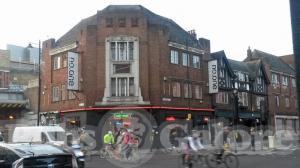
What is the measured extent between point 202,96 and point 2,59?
35.8 metres

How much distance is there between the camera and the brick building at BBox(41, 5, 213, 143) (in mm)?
39531

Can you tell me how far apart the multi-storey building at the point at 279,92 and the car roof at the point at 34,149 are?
181 ft

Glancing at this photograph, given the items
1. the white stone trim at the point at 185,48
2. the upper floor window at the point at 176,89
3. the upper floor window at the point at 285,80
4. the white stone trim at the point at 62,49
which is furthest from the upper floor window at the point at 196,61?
the upper floor window at the point at 285,80

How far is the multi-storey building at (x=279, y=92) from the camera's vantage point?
2452 inches

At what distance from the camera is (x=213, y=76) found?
151 ft

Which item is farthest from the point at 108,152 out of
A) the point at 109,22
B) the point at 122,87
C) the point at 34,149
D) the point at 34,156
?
the point at 34,156

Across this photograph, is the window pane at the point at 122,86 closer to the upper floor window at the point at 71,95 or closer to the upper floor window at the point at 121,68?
the upper floor window at the point at 121,68

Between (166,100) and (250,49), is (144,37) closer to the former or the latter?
(166,100)

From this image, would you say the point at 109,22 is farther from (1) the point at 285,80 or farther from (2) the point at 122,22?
(1) the point at 285,80

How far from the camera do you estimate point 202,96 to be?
45.5 m

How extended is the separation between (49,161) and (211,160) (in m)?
11.5

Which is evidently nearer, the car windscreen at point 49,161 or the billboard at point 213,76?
the car windscreen at point 49,161

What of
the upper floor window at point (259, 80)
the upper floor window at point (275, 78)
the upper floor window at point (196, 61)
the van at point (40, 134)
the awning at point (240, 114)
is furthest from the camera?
the upper floor window at point (275, 78)

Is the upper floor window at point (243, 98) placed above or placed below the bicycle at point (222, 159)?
above
